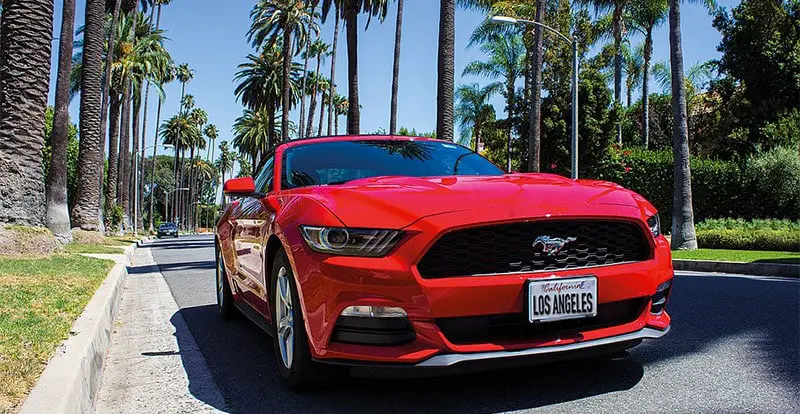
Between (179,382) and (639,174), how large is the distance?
26056 mm

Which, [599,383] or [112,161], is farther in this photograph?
[112,161]

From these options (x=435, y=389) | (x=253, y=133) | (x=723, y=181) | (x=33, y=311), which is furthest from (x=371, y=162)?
(x=253, y=133)

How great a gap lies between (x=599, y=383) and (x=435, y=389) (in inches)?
34.9

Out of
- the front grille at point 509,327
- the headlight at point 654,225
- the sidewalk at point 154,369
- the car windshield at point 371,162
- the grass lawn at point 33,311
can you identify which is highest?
the car windshield at point 371,162

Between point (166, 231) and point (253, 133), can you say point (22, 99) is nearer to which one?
point (166, 231)

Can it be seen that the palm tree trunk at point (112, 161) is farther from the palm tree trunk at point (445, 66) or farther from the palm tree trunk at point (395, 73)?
the palm tree trunk at point (445, 66)

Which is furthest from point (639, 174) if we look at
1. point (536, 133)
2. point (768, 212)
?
point (536, 133)

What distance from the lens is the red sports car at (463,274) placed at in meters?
3.06

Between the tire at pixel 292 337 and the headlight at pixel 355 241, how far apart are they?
0.39 m

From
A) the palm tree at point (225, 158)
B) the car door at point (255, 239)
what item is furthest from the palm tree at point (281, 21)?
the palm tree at point (225, 158)

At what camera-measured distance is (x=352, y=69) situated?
81.0 ft

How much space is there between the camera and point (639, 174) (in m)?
27.6

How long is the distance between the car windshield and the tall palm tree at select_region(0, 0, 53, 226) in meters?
9.02

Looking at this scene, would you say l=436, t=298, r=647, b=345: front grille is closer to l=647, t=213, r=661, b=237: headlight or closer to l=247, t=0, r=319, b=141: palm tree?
l=647, t=213, r=661, b=237: headlight
